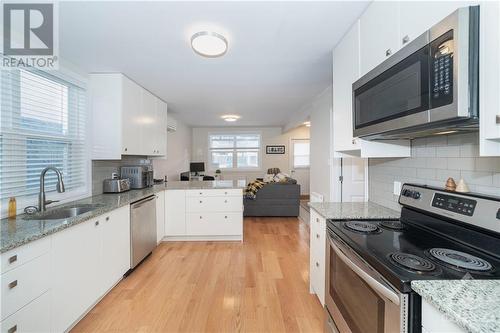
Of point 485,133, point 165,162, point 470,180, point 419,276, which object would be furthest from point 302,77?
point 165,162

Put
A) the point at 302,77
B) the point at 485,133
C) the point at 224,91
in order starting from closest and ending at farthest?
the point at 485,133, the point at 302,77, the point at 224,91

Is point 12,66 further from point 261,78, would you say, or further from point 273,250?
point 273,250

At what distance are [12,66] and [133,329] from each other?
7.57 feet

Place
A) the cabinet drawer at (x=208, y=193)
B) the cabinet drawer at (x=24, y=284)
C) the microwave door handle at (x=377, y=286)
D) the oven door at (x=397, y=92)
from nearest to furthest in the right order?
the microwave door handle at (x=377, y=286) → the oven door at (x=397, y=92) → the cabinet drawer at (x=24, y=284) → the cabinet drawer at (x=208, y=193)

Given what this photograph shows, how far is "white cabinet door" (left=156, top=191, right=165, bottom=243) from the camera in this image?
325cm

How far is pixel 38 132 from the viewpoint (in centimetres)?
205

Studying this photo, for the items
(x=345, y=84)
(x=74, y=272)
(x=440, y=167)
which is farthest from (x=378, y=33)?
(x=74, y=272)

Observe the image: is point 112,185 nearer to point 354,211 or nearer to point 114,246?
point 114,246

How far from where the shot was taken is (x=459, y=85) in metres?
0.81

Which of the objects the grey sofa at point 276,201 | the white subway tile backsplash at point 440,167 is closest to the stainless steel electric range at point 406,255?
the white subway tile backsplash at point 440,167

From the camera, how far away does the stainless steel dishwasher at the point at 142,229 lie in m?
2.55

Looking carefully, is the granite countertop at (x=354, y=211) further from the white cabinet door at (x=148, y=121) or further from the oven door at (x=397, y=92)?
the white cabinet door at (x=148, y=121)

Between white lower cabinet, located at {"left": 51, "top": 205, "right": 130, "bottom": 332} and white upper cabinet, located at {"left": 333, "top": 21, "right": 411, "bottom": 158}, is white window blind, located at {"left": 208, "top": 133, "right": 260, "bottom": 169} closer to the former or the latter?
white lower cabinet, located at {"left": 51, "top": 205, "right": 130, "bottom": 332}

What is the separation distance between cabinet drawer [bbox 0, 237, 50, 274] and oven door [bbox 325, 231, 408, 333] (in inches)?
71.0
